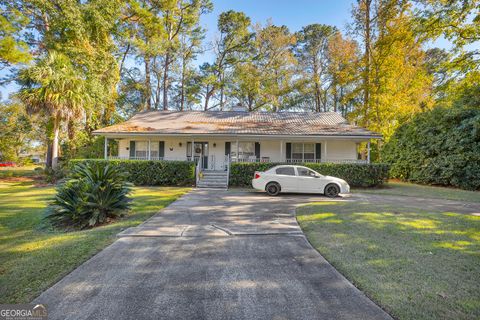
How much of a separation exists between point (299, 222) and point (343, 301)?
11.0 feet

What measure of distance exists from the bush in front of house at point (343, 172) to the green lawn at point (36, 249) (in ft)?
22.0

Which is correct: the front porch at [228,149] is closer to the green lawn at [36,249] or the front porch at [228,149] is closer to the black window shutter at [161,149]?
the black window shutter at [161,149]

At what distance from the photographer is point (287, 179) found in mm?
10461

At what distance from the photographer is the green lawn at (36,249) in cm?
294

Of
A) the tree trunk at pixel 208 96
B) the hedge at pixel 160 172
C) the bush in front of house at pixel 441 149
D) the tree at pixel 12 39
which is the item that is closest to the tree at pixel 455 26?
the bush in front of house at pixel 441 149

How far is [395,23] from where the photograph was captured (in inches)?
697

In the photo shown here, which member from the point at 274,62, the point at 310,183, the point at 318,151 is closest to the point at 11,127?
the point at 274,62

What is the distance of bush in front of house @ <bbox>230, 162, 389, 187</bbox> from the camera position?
1296 centimetres

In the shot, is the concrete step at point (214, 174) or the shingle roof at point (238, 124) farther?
the shingle roof at point (238, 124)

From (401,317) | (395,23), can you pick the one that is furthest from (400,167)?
(401,317)

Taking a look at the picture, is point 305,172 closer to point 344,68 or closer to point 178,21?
point 344,68

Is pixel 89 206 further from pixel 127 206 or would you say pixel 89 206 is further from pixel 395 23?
pixel 395 23

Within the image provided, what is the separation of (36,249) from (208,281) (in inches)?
137

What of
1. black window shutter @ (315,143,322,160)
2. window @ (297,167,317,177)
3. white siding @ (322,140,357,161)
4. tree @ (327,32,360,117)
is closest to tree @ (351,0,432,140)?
tree @ (327,32,360,117)
